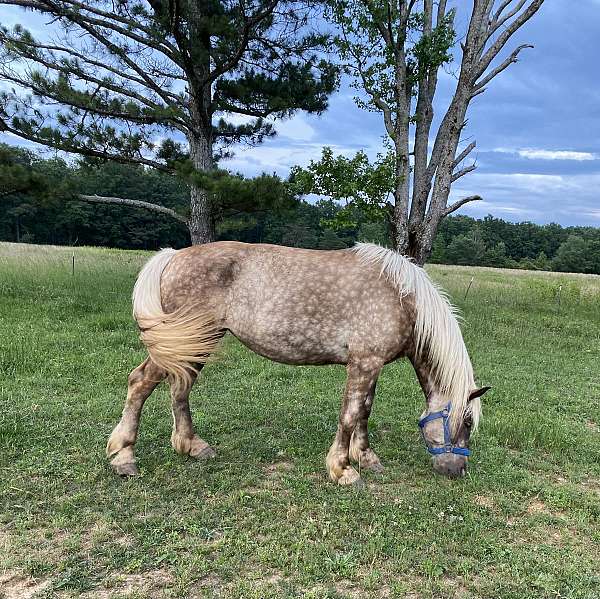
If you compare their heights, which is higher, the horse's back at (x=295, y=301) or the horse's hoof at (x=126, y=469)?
the horse's back at (x=295, y=301)

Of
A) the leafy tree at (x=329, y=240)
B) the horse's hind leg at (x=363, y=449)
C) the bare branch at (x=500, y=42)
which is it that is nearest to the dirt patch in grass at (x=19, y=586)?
the horse's hind leg at (x=363, y=449)

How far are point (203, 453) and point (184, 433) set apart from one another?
0.76 feet

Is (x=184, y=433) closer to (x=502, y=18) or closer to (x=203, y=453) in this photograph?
(x=203, y=453)

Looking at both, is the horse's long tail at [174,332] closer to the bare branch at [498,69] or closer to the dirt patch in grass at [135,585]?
the dirt patch in grass at [135,585]

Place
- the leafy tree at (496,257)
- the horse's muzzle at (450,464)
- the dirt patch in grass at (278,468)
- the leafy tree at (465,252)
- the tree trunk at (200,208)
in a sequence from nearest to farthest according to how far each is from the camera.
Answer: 1. the horse's muzzle at (450,464)
2. the dirt patch in grass at (278,468)
3. the tree trunk at (200,208)
4. the leafy tree at (465,252)
5. the leafy tree at (496,257)

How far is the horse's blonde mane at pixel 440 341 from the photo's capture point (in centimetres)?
343

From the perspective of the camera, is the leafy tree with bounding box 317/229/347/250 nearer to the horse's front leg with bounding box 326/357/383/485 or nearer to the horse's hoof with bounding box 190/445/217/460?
the horse's hoof with bounding box 190/445/217/460

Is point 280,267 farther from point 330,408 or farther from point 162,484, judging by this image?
point 330,408

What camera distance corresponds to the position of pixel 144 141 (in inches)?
380

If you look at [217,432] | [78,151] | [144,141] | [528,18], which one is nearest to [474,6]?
[528,18]

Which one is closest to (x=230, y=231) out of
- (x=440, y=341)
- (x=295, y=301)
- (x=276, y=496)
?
(x=295, y=301)

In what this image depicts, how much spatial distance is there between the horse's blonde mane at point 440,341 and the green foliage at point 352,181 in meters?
6.85

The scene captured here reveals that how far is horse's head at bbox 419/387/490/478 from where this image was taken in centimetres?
344

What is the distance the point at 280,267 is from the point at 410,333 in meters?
1.15
